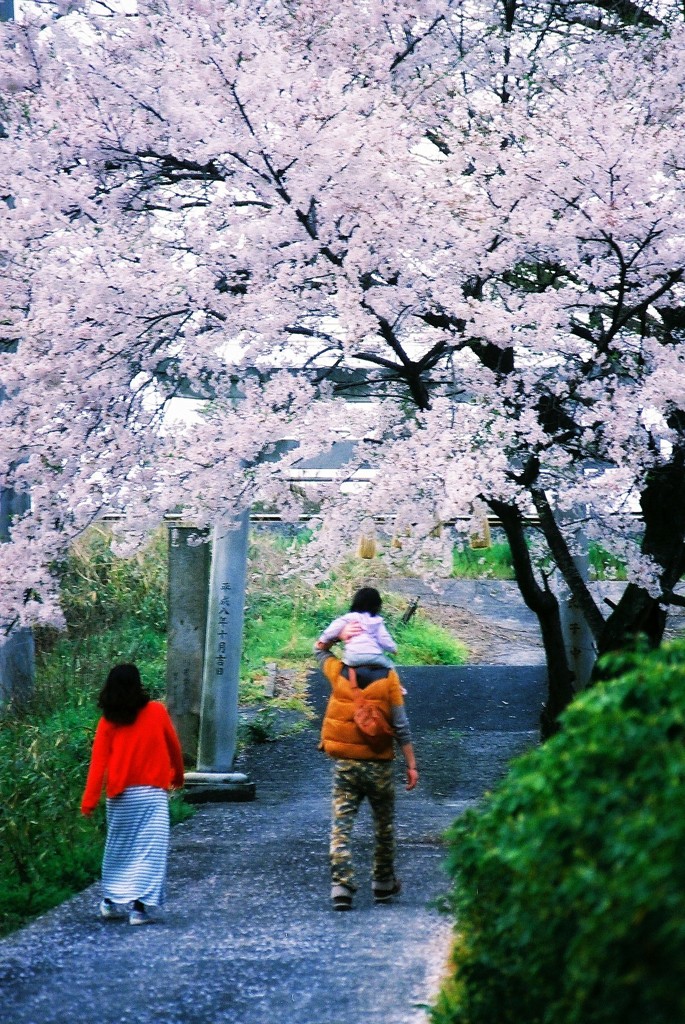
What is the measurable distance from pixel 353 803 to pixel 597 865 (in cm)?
464

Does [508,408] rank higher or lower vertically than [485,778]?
higher

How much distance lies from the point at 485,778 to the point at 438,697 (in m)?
3.40

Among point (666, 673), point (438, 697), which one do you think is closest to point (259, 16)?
point (666, 673)

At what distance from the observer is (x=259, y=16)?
31.5 feet

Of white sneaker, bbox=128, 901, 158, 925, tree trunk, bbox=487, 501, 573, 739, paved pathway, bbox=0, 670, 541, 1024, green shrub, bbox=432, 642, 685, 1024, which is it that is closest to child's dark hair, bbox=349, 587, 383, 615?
paved pathway, bbox=0, 670, 541, 1024

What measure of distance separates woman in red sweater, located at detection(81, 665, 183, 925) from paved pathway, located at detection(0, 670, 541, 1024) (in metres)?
0.28

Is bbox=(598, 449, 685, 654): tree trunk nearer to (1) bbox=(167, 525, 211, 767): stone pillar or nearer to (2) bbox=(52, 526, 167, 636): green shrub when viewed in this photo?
(1) bbox=(167, 525, 211, 767): stone pillar

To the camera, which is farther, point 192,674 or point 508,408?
point 192,674

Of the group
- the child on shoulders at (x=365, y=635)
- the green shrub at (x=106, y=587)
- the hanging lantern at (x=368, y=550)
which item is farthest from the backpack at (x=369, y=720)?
the hanging lantern at (x=368, y=550)

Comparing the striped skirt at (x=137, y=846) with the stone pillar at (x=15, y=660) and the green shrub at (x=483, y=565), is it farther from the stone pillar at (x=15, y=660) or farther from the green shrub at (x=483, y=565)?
the green shrub at (x=483, y=565)

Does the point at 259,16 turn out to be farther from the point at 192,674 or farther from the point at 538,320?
the point at 192,674

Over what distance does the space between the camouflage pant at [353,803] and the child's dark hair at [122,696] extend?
1.22 meters

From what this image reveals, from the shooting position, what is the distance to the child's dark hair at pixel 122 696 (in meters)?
7.29

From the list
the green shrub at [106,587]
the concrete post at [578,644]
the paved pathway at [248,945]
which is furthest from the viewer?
the green shrub at [106,587]
